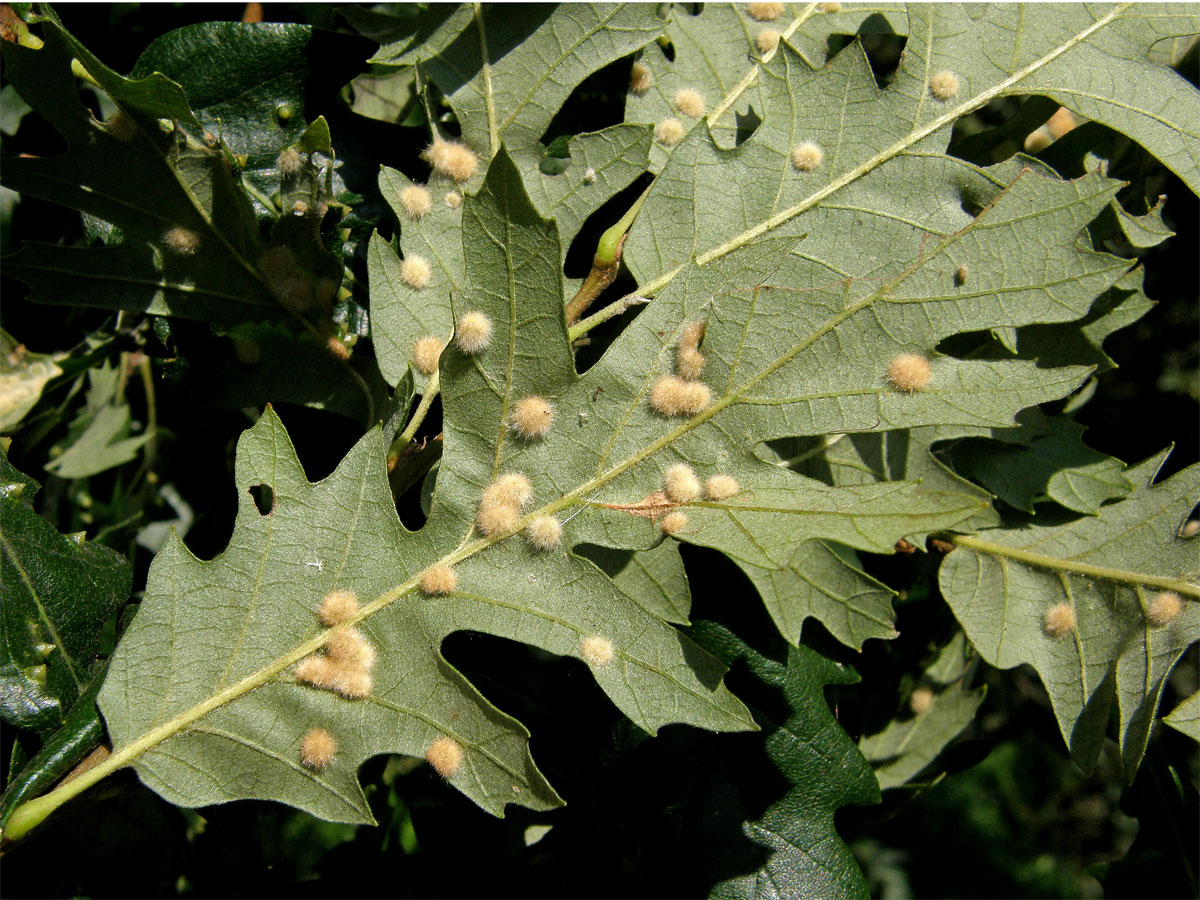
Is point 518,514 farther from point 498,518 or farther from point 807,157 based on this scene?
point 807,157

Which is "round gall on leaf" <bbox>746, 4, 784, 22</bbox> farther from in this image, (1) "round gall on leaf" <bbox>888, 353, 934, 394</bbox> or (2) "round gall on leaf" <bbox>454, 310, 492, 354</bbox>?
(2) "round gall on leaf" <bbox>454, 310, 492, 354</bbox>

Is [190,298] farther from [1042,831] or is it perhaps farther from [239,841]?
[1042,831]

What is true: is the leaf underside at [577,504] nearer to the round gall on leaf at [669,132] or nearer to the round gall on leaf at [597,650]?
the round gall on leaf at [597,650]

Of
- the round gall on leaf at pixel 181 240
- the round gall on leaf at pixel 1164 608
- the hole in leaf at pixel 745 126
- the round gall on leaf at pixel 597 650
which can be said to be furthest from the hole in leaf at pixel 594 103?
the round gall on leaf at pixel 1164 608

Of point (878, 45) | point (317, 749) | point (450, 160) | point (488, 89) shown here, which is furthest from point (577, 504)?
point (878, 45)

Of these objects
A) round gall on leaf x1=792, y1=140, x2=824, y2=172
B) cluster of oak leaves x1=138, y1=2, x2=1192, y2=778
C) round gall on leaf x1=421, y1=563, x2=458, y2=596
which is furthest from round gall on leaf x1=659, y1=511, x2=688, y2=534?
round gall on leaf x1=792, y1=140, x2=824, y2=172

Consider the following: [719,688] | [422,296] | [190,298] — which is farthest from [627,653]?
[190,298]

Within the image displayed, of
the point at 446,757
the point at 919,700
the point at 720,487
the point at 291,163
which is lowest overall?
the point at 919,700
